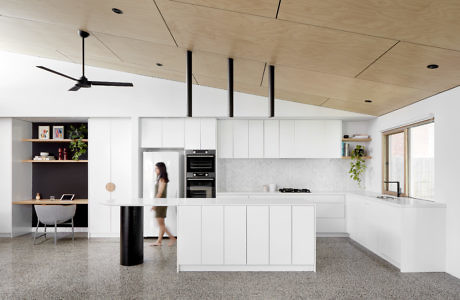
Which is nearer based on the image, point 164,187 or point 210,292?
point 210,292

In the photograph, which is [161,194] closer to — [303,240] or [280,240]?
[280,240]

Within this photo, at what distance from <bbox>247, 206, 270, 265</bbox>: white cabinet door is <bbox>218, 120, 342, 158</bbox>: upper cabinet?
7.82 feet

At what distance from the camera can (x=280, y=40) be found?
3262 mm

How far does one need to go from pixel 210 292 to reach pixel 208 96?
367 cm

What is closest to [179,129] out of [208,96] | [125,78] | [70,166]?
[208,96]

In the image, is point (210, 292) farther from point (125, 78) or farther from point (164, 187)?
point (125, 78)

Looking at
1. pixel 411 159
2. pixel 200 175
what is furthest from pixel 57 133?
pixel 411 159

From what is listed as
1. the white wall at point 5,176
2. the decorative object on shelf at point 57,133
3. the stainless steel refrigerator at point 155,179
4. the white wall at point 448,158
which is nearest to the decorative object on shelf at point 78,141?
the decorative object on shelf at point 57,133

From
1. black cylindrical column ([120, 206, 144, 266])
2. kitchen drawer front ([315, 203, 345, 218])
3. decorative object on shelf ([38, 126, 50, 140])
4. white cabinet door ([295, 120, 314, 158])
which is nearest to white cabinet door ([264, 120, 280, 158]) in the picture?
white cabinet door ([295, 120, 314, 158])

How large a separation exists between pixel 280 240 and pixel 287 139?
2735mm

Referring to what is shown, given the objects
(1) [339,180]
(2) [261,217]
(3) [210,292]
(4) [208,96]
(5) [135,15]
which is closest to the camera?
(5) [135,15]

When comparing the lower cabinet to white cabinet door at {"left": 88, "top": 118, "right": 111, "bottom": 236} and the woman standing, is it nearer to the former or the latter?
the woman standing

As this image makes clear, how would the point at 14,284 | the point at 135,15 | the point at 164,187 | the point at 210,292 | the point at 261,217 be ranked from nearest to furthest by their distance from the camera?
the point at 135,15, the point at 210,292, the point at 14,284, the point at 261,217, the point at 164,187

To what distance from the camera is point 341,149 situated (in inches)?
254
